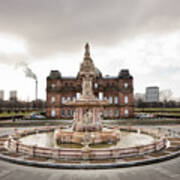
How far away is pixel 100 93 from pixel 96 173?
46.1 metres

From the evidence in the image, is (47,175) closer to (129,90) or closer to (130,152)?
(130,152)

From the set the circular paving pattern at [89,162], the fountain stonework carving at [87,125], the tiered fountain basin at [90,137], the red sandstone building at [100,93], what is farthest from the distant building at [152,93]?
the circular paving pattern at [89,162]

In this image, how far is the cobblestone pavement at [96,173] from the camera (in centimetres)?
949

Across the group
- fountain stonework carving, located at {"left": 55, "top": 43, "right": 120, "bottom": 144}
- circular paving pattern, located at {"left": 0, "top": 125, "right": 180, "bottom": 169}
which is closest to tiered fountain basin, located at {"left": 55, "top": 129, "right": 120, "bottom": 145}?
fountain stonework carving, located at {"left": 55, "top": 43, "right": 120, "bottom": 144}

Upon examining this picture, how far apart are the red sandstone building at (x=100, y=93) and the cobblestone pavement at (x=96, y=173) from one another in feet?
143

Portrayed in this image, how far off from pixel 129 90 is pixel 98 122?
38611 millimetres

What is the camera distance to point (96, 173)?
400 inches

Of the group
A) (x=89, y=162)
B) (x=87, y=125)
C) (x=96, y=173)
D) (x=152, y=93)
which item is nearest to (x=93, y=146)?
(x=87, y=125)

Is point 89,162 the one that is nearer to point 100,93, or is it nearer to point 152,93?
point 100,93

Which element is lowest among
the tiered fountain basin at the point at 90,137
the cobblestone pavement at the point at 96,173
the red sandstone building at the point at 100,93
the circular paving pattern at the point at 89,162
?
the cobblestone pavement at the point at 96,173

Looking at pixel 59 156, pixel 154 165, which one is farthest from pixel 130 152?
pixel 59 156

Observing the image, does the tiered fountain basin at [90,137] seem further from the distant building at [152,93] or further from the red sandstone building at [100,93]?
the distant building at [152,93]

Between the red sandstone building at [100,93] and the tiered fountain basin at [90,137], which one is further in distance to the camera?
the red sandstone building at [100,93]

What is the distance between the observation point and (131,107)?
5503cm
